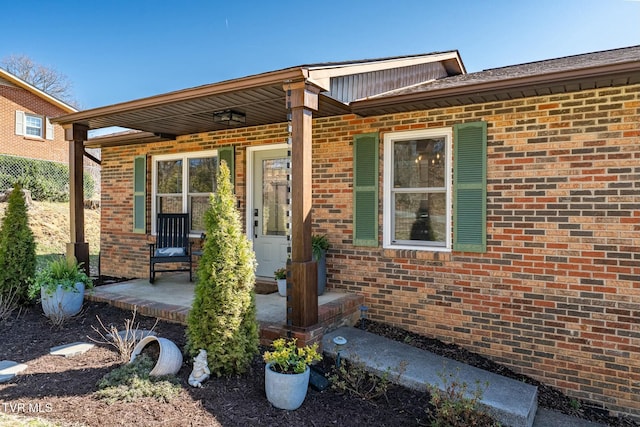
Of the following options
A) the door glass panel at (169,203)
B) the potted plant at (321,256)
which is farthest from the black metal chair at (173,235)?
the potted plant at (321,256)

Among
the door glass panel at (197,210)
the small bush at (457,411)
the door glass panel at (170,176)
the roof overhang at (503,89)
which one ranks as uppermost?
the roof overhang at (503,89)

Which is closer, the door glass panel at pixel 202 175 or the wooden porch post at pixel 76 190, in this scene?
the wooden porch post at pixel 76 190

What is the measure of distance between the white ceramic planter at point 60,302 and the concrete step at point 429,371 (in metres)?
3.04

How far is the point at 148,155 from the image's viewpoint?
7301 mm

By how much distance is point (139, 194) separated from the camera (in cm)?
733

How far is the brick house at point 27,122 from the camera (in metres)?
16.2

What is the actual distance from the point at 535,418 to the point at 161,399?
2996 millimetres

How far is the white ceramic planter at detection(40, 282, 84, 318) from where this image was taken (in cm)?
471

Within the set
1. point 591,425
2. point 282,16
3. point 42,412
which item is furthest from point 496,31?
point 42,412

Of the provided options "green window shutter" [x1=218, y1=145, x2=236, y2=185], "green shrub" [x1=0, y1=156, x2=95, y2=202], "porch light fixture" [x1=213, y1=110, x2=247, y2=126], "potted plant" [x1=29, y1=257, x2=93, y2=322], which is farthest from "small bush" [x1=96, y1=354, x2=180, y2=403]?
"green shrub" [x1=0, y1=156, x2=95, y2=202]

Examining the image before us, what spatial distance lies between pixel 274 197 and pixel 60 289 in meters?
2.90

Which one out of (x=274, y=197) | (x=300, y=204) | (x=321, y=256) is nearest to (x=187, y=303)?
(x=321, y=256)

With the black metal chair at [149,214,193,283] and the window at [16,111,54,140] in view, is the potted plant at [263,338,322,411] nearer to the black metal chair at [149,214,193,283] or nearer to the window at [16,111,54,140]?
the black metal chair at [149,214,193,283]

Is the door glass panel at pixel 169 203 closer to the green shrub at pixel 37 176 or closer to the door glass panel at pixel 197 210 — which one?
the door glass panel at pixel 197 210
